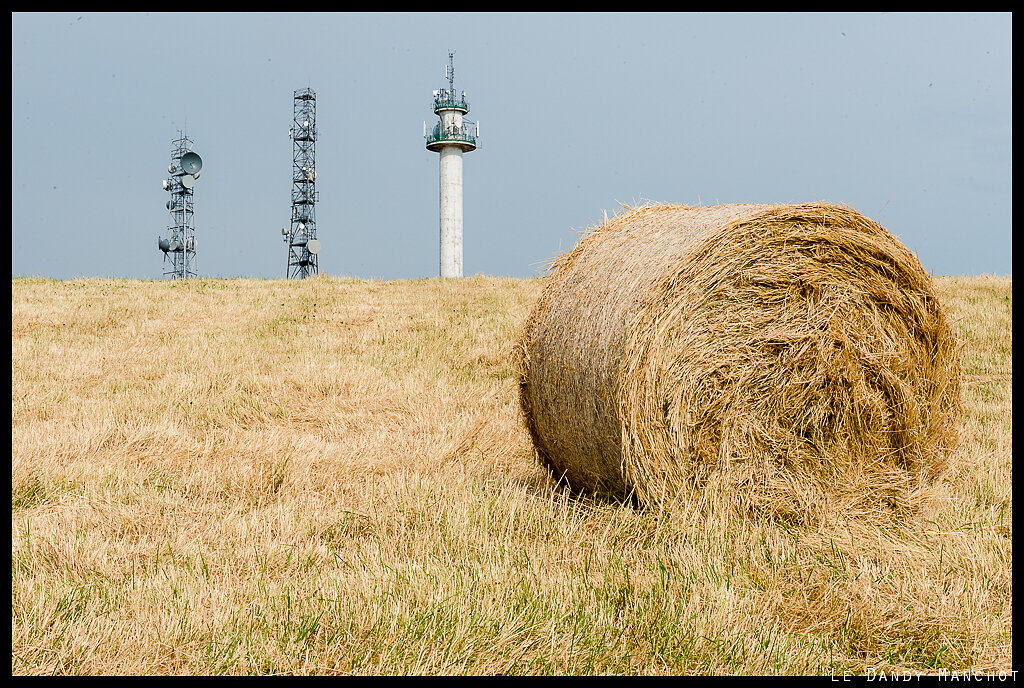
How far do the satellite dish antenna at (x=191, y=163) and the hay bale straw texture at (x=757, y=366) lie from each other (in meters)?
36.7

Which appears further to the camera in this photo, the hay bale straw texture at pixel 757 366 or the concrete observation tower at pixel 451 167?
the concrete observation tower at pixel 451 167

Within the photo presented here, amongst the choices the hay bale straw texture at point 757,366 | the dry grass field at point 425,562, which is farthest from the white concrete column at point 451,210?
the hay bale straw texture at point 757,366

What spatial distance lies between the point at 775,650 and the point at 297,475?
3.89m

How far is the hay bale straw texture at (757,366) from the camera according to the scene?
4992 millimetres

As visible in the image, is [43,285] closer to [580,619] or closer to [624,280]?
[624,280]

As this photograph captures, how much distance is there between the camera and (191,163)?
125 feet

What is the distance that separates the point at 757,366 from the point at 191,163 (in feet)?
125

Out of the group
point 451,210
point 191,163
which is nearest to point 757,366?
point 451,210

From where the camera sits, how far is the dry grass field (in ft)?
10.7

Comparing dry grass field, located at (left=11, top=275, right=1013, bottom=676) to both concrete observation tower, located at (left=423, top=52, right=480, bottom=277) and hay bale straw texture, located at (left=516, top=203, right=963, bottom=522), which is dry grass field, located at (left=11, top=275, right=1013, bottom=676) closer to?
hay bale straw texture, located at (left=516, top=203, right=963, bottom=522)

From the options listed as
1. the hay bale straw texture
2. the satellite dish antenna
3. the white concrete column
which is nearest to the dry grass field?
the hay bale straw texture

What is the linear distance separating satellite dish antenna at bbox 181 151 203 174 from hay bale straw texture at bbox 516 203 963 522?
3673 centimetres

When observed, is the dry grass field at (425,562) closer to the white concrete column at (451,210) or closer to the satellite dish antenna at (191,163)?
the white concrete column at (451,210)

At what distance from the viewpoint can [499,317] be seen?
15.6 meters
